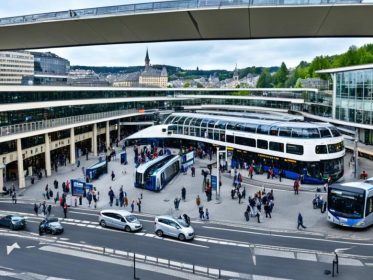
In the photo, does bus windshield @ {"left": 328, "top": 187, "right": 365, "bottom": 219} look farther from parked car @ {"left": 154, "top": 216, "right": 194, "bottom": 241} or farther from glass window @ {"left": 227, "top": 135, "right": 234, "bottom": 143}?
glass window @ {"left": 227, "top": 135, "right": 234, "bottom": 143}

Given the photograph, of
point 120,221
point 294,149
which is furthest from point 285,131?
point 120,221

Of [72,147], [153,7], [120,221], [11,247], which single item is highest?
[153,7]

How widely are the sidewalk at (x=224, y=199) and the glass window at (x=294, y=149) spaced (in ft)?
9.57

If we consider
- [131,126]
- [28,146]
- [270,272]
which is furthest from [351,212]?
[131,126]

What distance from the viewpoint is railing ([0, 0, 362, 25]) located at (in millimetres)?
5168

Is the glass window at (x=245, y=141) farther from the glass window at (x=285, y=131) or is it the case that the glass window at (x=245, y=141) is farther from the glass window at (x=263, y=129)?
the glass window at (x=285, y=131)

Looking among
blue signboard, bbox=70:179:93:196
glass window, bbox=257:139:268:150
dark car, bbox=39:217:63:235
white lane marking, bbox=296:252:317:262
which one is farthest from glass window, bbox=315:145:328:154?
dark car, bbox=39:217:63:235

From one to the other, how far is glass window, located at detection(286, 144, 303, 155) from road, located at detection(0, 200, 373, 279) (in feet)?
50.9

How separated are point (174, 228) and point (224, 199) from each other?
35.6 ft

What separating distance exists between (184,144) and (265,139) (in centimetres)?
1987

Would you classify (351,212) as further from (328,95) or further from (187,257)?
(328,95)

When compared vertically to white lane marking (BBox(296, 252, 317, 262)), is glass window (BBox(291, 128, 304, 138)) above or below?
above

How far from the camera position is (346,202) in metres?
26.5

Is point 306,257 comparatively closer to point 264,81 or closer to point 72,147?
point 72,147
